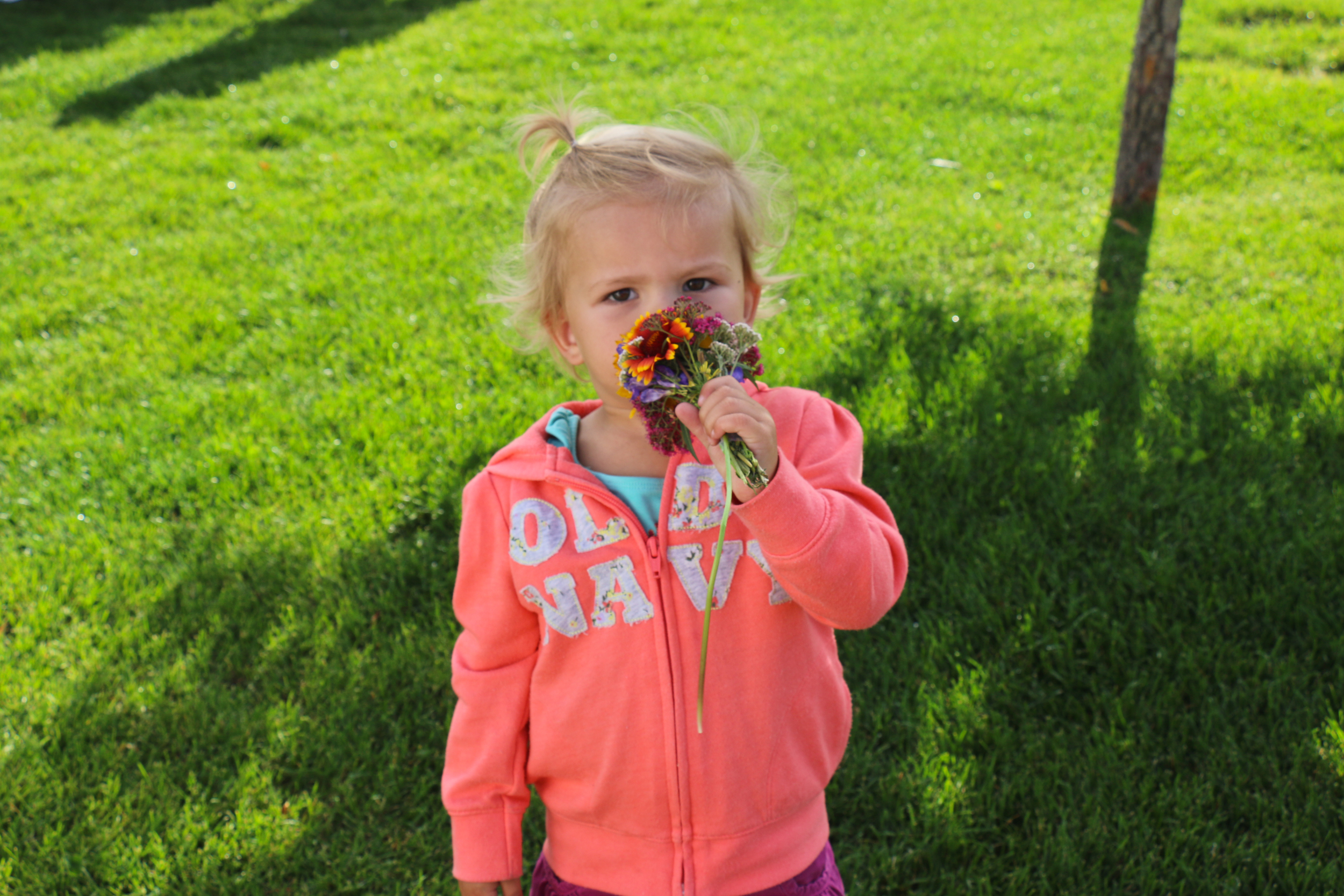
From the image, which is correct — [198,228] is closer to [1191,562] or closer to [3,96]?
[3,96]

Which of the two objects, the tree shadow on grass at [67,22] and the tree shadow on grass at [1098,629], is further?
the tree shadow on grass at [67,22]

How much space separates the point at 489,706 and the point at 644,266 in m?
0.90

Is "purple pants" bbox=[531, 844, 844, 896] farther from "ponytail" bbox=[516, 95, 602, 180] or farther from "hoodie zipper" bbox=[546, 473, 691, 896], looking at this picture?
"ponytail" bbox=[516, 95, 602, 180]

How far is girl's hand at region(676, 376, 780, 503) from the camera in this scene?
1.48m

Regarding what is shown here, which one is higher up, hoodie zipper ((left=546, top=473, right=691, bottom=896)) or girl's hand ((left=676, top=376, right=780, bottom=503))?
girl's hand ((left=676, top=376, right=780, bottom=503))

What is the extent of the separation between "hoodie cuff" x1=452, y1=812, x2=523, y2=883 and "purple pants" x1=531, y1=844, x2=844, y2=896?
0.34 feet

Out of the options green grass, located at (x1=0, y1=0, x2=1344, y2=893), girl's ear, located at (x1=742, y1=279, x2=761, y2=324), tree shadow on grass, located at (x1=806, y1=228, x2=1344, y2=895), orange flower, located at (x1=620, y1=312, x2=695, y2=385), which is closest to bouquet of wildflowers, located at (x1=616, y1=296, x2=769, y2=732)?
orange flower, located at (x1=620, y1=312, x2=695, y2=385)

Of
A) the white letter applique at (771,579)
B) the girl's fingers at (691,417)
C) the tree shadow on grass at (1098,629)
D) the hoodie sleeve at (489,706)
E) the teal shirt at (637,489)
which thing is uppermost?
the girl's fingers at (691,417)

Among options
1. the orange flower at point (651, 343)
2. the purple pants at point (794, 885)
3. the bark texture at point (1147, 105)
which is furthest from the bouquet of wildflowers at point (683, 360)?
the bark texture at point (1147, 105)

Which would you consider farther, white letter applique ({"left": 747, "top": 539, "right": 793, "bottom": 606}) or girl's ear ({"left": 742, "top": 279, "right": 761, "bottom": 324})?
girl's ear ({"left": 742, "top": 279, "right": 761, "bottom": 324})

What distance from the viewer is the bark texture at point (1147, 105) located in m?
5.11

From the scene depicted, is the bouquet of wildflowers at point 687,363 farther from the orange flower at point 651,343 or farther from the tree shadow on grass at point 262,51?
the tree shadow on grass at point 262,51

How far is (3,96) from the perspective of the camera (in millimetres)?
8461

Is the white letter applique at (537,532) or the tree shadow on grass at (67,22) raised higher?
the white letter applique at (537,532)
